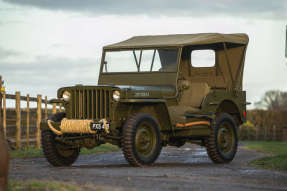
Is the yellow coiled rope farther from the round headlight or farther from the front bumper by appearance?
the round headlight

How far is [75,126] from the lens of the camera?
482 inches

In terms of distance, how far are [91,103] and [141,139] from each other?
1.27 metres

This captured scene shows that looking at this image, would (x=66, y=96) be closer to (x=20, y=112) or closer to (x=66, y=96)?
(x=66, y=96)

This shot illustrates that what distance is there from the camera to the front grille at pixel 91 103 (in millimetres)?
12336

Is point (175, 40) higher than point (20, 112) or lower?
higher

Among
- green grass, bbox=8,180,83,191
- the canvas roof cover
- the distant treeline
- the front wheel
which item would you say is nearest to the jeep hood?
the canvas roof cover

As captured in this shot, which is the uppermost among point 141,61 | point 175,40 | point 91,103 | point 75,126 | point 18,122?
point 175,40

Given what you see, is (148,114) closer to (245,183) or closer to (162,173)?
(162,173)

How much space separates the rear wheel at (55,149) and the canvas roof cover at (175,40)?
2.83m

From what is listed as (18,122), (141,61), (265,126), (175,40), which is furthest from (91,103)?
(265,126)

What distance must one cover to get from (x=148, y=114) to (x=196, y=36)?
12.1 ft

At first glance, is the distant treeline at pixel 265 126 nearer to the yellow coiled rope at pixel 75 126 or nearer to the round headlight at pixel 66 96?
the round headlight at pixel 66 96

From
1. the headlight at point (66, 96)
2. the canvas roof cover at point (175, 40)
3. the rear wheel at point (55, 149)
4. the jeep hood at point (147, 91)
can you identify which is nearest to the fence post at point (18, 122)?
the canvas roof cover at point (175, 40)

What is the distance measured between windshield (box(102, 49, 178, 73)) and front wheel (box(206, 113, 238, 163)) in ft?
5.75
